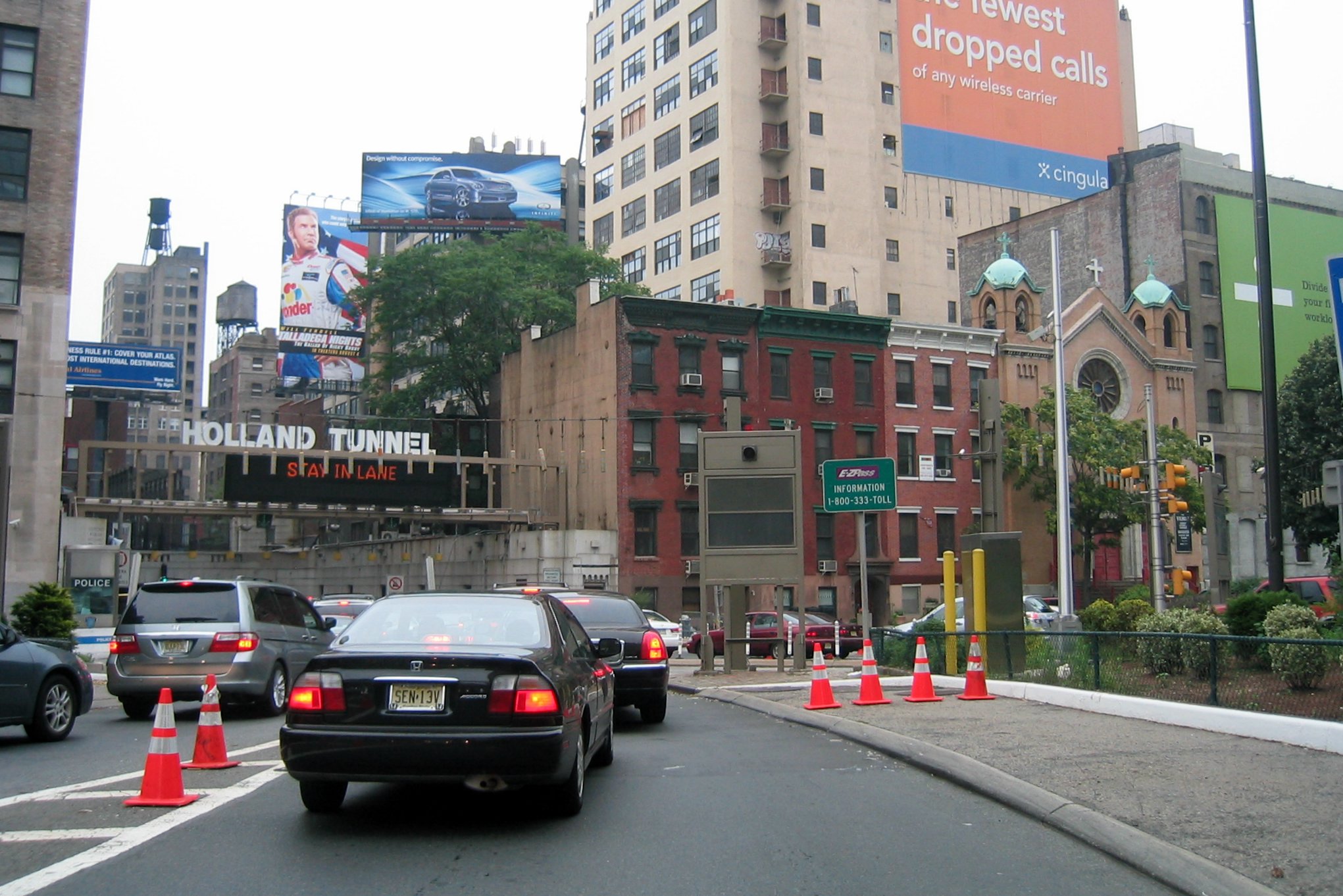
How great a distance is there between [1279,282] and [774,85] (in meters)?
26.7

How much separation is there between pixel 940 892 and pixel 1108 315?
5375 cm

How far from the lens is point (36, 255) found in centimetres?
3709

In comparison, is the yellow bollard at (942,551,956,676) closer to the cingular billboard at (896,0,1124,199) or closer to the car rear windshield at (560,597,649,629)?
the car rear windshield at (560,597,649,629)

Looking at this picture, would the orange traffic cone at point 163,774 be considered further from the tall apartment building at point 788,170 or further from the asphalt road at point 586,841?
the tall apartment building at point 788,170

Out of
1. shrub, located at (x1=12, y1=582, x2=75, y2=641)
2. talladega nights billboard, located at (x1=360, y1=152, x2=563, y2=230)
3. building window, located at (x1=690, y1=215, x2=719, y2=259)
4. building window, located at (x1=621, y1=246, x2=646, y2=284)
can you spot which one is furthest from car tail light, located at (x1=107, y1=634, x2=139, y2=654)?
talladega nights billboard, located at (x1=360, y1=152, x2=563, y2=230)

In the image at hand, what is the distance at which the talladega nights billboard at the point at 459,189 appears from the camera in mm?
77750

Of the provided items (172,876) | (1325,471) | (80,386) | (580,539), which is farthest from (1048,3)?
(172,876)

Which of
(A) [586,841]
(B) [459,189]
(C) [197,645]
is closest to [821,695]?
(C) [197,645]

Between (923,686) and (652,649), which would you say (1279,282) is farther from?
(652,649)

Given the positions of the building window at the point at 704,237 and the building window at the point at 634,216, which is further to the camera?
the building window at the point at 634,216

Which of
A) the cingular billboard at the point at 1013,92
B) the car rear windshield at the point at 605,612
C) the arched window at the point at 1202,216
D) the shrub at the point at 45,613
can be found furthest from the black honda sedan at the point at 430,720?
the cingular billboard at the point at 1013,92

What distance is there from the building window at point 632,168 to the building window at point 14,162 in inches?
1552

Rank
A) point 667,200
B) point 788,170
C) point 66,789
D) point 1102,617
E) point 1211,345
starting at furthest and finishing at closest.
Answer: point 667,200 → point 788,170 → point 1211,345 → point 1102,617 → point 66,789

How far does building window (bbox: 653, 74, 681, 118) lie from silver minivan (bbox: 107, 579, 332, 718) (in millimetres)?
57572
